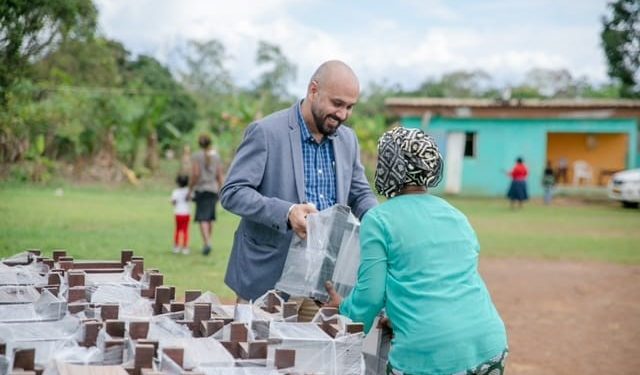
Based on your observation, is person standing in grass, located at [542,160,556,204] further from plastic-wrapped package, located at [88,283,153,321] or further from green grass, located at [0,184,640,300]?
plastic-wrapped package, located at [88,283,153,321]

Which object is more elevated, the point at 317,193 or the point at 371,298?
the point at 317,193

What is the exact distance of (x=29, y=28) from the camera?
6.17 meters

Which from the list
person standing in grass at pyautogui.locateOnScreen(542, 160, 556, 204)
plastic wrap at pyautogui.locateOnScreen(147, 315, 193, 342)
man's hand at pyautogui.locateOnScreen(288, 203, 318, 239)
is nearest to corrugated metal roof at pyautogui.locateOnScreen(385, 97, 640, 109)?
person standing in grass at pyautogui.locateOnScreen(542, 160, 556, 204)

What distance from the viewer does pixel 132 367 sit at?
2328 mm

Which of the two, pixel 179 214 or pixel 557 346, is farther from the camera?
pixel 179 214

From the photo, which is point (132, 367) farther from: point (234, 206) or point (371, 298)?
point (234, 206)

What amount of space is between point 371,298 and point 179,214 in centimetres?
908

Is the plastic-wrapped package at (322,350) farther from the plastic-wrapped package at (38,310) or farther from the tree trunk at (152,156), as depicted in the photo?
the tree trunk at (152,156)

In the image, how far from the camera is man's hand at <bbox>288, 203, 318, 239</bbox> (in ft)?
11.3

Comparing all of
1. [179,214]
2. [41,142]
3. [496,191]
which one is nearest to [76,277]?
[179,214]

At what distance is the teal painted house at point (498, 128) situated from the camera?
28.5m

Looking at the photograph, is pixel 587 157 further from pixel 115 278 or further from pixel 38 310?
pixel 38 310

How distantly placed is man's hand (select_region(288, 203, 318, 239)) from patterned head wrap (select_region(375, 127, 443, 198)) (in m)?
0.63

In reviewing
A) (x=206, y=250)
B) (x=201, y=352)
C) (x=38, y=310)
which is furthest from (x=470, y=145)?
(x=201, y=352)
